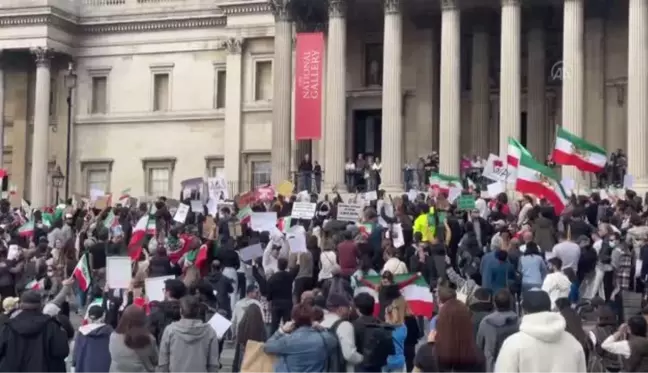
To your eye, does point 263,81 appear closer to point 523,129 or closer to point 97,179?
point 97,179

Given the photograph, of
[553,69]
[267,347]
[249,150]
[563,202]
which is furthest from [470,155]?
[267,347]

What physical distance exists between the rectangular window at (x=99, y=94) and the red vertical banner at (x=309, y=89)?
15.3 metres

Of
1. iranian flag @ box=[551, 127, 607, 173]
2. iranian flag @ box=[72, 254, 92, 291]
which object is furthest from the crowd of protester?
iranian flag @ box=[551, 127, 607, 173]

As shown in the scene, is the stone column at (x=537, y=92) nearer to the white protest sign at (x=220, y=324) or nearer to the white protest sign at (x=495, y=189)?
the white protest sign at (x=495, y=189)

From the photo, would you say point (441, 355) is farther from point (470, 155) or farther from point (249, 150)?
point (249, 150)

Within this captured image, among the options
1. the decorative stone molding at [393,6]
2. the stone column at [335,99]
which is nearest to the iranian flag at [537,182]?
the stone column at [335,99]

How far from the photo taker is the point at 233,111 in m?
46.8

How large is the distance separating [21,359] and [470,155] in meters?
30.0

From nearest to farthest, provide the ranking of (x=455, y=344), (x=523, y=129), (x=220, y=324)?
(x=455, y=344) < (x=220, y=324) < (x=523, y=129)

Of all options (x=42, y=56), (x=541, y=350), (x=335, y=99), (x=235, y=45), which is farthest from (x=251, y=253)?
(x=42, y=56)

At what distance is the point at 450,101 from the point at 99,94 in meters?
19.6

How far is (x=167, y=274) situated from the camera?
19031mm

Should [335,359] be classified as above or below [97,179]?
below

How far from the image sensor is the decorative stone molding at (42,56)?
4834 cm
